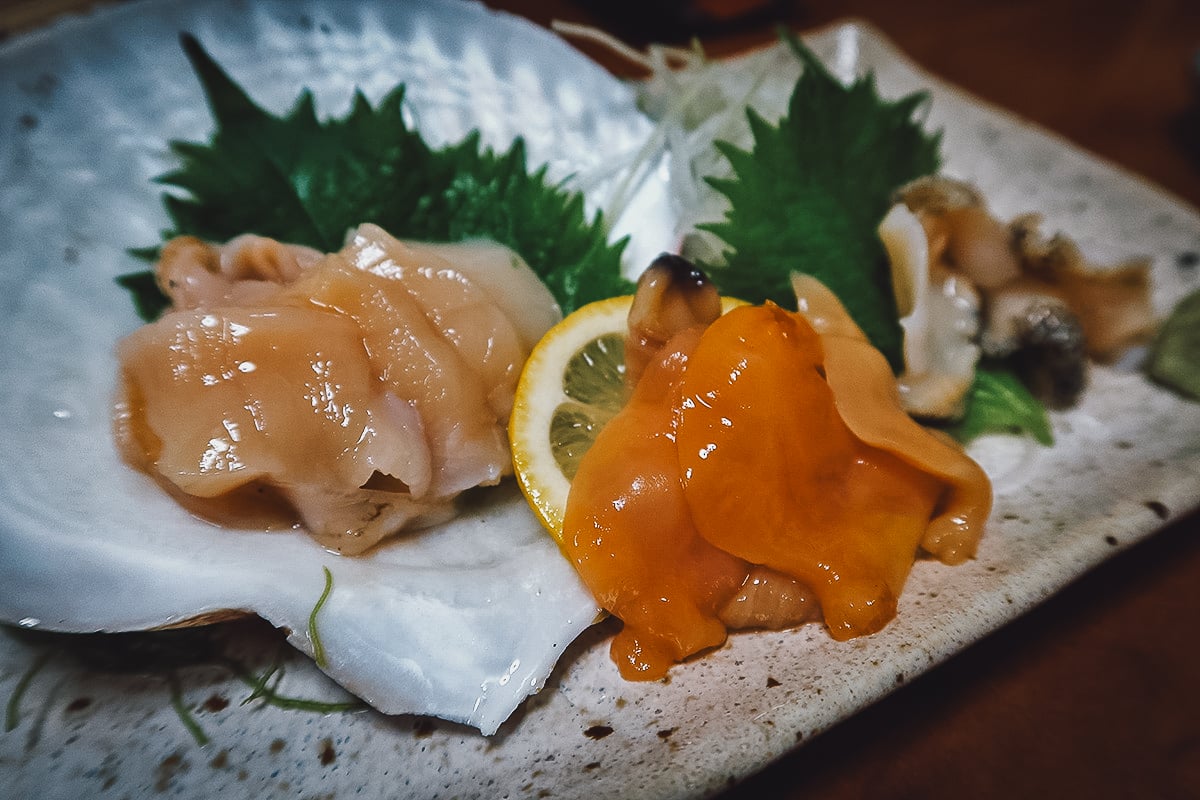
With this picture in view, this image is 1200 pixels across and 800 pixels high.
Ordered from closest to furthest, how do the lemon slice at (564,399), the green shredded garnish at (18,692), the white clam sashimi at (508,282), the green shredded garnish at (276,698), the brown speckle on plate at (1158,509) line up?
the green shredded garnish at (18,692) < the green shredded garnish at (276,698) < the lemon slice at (564,399) < the brown speckle on plate at (1158,509) < the white clam sashimi at (508,282)

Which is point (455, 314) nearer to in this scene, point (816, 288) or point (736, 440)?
point (736, 440)

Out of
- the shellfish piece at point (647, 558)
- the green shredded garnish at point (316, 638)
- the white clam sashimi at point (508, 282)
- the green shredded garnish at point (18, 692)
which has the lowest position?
the green shredded garnish at point (18, 692)

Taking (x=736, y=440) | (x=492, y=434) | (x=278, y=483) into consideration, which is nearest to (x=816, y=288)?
(x=736, y=440)

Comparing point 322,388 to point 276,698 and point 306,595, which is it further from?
point 276,698

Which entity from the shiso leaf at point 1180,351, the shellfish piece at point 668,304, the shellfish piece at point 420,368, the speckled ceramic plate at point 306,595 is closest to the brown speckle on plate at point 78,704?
the speckled ceramic plate at point 306,595

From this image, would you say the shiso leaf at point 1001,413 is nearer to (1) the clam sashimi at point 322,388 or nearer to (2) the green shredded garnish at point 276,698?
(1) the clam sashimi at point 322,388

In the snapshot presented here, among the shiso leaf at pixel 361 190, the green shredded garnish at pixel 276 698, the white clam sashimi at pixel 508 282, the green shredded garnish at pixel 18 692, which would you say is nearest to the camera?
the green shredded garnish at pixel 18 692

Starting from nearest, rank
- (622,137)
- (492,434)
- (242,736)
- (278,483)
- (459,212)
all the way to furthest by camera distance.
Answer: (242,736)
(278,483)
(492,434)
(459,212)
(622,137)
